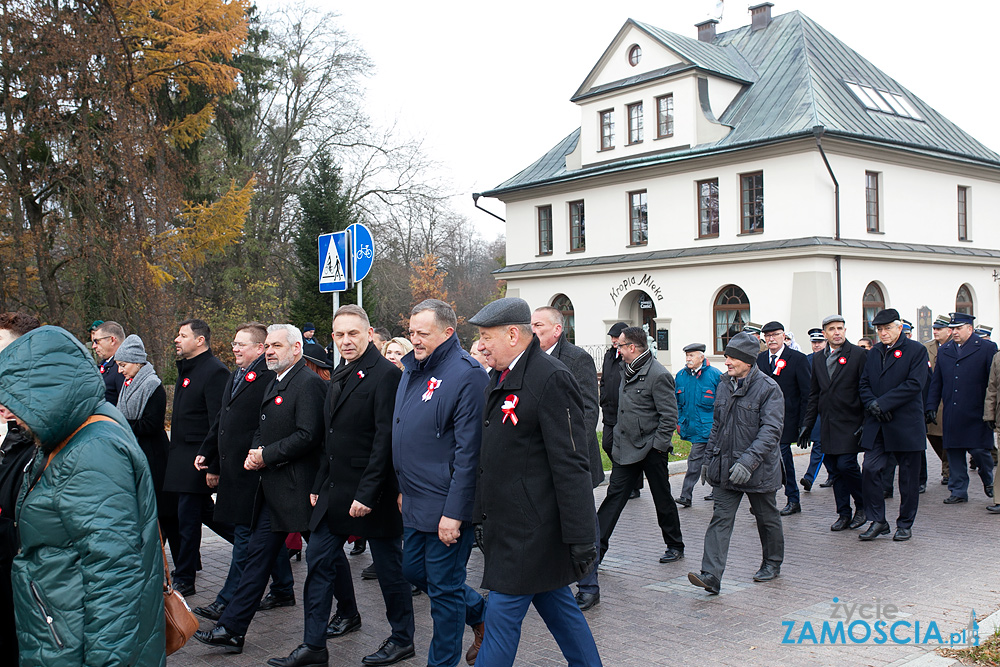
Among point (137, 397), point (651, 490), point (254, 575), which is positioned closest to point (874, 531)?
point (651, 490)

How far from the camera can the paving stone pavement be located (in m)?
5.38

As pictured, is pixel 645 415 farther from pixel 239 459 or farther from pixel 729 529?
pixel 239 459

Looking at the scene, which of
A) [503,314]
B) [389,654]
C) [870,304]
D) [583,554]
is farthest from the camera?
[870,304]

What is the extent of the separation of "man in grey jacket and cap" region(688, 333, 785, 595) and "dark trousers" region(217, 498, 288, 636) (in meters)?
3.10

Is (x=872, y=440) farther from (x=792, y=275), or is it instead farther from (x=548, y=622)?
(x=792, y=275)

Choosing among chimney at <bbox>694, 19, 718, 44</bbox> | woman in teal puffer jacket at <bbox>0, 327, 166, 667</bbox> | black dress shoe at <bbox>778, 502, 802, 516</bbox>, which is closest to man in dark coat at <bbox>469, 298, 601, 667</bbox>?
woman in teal puffer jacket at <bbox>0, 327, 166, 667</bbox>

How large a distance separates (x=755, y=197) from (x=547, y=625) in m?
26.1

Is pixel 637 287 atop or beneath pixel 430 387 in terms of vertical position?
atop

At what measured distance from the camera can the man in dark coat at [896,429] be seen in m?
8.53

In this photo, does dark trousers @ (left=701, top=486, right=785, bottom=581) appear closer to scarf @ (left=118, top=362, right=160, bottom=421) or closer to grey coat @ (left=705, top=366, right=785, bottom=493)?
grey coat @ (left=705, top=366, right=785, bottom=493)

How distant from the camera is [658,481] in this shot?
305 inches

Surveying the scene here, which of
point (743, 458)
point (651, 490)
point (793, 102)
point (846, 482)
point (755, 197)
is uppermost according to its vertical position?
point (793, 102)

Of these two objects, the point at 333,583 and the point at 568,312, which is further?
the point at 568,312

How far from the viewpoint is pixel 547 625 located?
441cm
